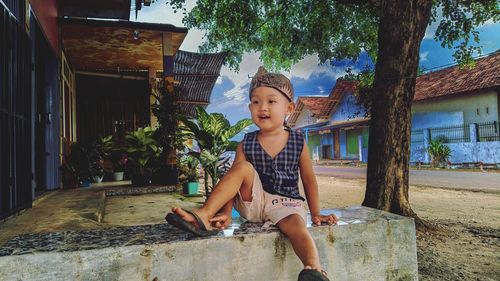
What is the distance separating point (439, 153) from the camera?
1744 cm

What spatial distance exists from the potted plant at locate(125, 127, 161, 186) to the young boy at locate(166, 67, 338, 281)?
4834 mm

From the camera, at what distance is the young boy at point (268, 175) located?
184 centimetres

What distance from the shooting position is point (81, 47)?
777 cm

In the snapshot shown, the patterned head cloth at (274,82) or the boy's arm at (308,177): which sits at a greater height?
the patterned head cloth at (274,82)

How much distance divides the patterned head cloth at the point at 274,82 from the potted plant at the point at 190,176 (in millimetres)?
4145

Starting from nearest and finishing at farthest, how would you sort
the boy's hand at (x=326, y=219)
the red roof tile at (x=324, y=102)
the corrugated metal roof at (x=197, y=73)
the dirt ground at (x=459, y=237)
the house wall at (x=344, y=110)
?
the boy's hand at (x=326, y=219)
the dirt ground at (x=459, y=237)
the corrugated metal roof at (x=197, y=73)
the house wall at (x=344, y=110)
the red roof tile at (x=324, y=102)

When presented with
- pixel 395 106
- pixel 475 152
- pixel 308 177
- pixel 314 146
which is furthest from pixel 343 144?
pixel 308 177

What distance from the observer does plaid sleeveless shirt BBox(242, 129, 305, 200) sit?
1986 millimetres

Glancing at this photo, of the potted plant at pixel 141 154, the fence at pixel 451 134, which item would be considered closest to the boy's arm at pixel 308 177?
the potted plant at pixel 141 154

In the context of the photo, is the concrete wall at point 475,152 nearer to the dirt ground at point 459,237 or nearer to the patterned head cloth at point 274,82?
the dirt ground at point 459,237

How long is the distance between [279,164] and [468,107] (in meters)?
19.3

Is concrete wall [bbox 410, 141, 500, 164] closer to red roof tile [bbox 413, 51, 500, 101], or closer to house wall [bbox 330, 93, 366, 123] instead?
red roof tile [bbox 413, 51, 500, 101]

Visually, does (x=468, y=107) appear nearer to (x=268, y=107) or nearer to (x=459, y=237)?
(x=459, y=237)

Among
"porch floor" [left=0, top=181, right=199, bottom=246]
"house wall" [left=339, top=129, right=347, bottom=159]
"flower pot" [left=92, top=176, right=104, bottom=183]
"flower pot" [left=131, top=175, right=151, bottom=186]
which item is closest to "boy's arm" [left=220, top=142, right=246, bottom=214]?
"porch floor" [left=0, top=181, right=199, bottom=246]
